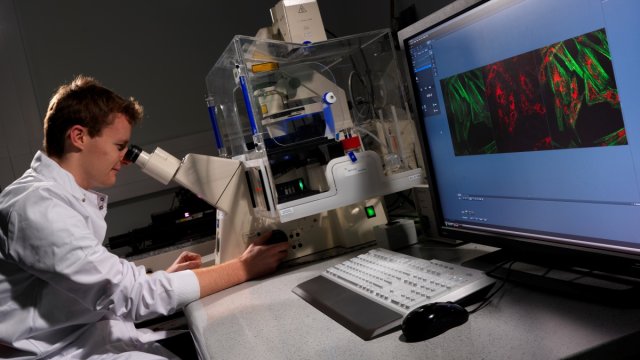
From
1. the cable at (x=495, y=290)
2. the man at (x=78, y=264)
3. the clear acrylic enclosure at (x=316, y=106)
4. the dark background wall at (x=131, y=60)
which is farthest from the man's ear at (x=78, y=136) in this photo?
the dark background wall at (x=131, y=60)

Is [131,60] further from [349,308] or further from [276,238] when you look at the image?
[349,308]

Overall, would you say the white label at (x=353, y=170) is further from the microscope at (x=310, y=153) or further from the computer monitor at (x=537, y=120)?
the computer monitor at (x=537, y=120)

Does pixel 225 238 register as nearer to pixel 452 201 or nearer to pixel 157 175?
pixel 157 175

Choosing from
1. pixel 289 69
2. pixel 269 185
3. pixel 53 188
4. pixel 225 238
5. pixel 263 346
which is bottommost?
pixel 263 346

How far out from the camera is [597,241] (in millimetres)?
743

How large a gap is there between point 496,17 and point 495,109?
0.51 feet

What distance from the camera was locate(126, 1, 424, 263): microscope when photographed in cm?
148

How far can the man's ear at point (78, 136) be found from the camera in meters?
1.41

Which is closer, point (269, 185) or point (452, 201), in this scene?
point (452, 201)

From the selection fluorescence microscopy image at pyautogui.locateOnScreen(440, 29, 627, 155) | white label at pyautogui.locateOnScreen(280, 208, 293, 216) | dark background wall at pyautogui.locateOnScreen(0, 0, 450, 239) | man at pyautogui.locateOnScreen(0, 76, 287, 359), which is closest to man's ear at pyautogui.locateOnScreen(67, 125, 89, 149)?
man at pyautogui.locateOnScreen(0, 76, 287, 359)

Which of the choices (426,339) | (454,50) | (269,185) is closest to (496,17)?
(454,50)

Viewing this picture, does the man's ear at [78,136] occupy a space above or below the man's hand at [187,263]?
above

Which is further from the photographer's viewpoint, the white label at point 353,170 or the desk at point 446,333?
the white label at point 353,170

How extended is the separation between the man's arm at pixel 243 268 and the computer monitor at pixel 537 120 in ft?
1.72
